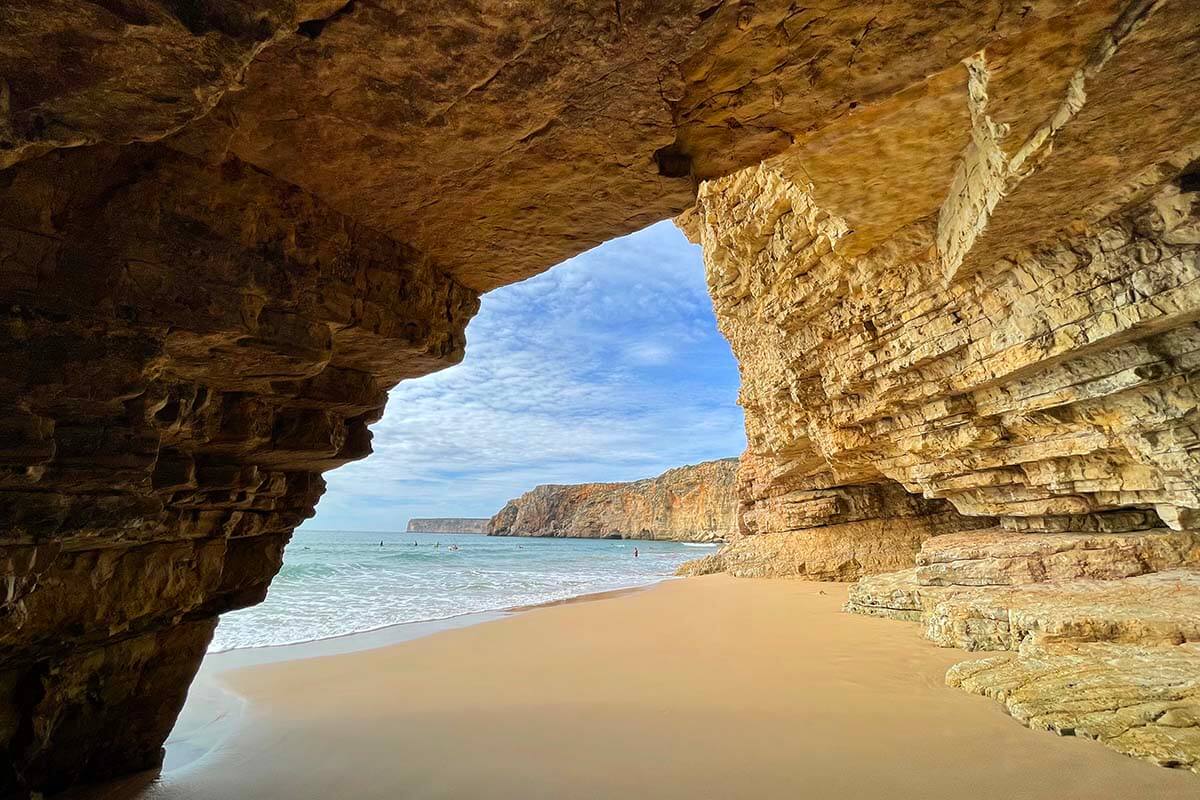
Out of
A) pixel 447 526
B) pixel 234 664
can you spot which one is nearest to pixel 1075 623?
pixel 234 664

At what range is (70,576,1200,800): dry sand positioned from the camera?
13.5 ft

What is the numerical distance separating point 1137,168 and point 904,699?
19.6 ft

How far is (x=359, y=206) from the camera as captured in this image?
3.05 metres

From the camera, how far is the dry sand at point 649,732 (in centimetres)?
413

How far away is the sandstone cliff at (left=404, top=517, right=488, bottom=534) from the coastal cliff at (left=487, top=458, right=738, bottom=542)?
38915mm

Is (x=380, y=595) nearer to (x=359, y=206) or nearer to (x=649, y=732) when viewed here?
(x=649, y=732)

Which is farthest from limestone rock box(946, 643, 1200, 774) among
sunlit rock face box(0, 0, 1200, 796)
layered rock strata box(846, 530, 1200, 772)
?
sunlit rock face box(0, 0, 1200, 796)

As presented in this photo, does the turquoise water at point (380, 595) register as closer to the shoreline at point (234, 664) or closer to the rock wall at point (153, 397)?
the shoreline at point (234, 664)

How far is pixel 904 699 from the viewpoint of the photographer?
5781mm

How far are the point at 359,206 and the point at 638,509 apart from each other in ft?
Result: 264

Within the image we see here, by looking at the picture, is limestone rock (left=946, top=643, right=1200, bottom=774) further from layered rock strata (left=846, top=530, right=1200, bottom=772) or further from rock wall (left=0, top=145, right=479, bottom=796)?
rock wall (left=0, top=145, right=479, bottom=796)

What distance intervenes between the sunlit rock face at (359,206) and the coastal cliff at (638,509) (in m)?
46.0

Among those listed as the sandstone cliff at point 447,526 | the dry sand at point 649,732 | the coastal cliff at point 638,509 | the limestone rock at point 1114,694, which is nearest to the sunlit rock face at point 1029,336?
the limestone rock at point 1114,694

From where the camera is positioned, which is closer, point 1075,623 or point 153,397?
point 153,397
